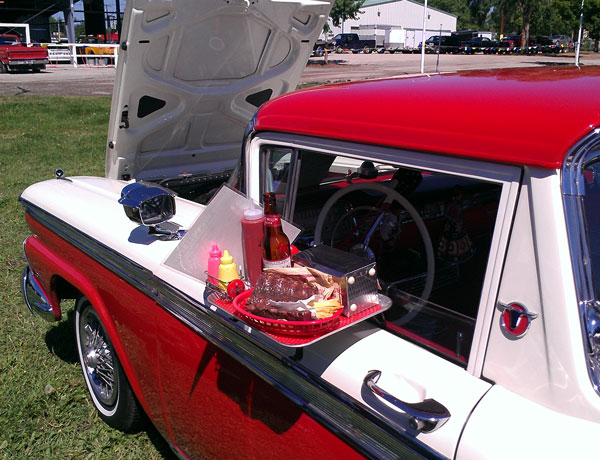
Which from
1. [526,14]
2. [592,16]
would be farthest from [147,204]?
[526,14]

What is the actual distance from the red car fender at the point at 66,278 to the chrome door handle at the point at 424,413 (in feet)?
4.62

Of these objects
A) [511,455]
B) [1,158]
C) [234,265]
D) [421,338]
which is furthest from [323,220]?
[1,158]

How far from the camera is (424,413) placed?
1233 mm

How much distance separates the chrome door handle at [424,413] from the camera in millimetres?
1229

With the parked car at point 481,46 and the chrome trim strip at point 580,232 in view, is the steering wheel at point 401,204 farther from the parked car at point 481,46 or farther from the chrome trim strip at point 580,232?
the parked car at point 481,46

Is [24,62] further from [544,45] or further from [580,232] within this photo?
[544,45]

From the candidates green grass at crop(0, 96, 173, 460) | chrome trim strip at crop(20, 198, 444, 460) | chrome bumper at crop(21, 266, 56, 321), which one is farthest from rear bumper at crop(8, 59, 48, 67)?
chrome trim strip at crop(20, 198, 444, 460)

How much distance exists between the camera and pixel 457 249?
5.68ft

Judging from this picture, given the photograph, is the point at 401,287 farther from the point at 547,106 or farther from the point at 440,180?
the point at 547,106

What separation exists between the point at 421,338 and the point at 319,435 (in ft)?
1.23

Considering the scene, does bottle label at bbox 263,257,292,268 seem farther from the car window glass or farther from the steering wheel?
the car window glass

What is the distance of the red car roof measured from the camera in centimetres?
127

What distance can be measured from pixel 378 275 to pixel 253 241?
1.34ft

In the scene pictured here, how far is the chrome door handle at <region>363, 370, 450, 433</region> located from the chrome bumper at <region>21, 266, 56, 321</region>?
2285 mm
